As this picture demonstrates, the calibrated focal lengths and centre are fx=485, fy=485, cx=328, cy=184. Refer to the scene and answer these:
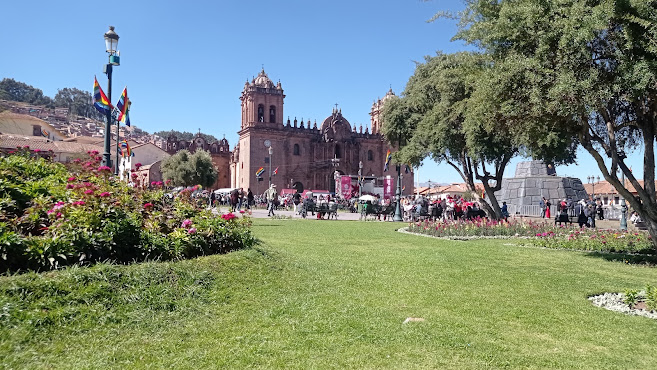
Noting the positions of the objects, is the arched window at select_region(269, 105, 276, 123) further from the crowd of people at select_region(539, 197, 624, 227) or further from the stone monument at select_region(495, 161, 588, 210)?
the crowd of people at select_region(539, 197, 624, 227)

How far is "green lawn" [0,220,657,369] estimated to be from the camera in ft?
11.4

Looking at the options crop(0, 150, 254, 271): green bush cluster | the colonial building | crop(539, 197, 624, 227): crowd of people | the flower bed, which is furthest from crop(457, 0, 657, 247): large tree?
the colonial building

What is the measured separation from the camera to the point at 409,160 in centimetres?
2216

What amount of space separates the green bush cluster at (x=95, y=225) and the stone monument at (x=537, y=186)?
22.7 m

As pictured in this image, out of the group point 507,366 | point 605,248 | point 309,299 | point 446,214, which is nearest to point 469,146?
point 446,214

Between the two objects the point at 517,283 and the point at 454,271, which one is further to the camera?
the point at 454,271

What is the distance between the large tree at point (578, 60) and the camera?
739 cm

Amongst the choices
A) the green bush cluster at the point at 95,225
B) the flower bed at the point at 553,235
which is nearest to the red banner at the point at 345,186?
the flower bed at the point at 553,235

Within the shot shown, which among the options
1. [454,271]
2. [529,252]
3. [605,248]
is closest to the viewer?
[454,271]

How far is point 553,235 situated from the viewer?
12148mm

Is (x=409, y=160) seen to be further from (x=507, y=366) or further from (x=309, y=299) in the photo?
(x=507, y=366)

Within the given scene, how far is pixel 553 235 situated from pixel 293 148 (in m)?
49.3

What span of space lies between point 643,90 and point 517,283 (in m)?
3.70

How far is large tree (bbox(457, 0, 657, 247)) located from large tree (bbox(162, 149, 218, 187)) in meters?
43.6
